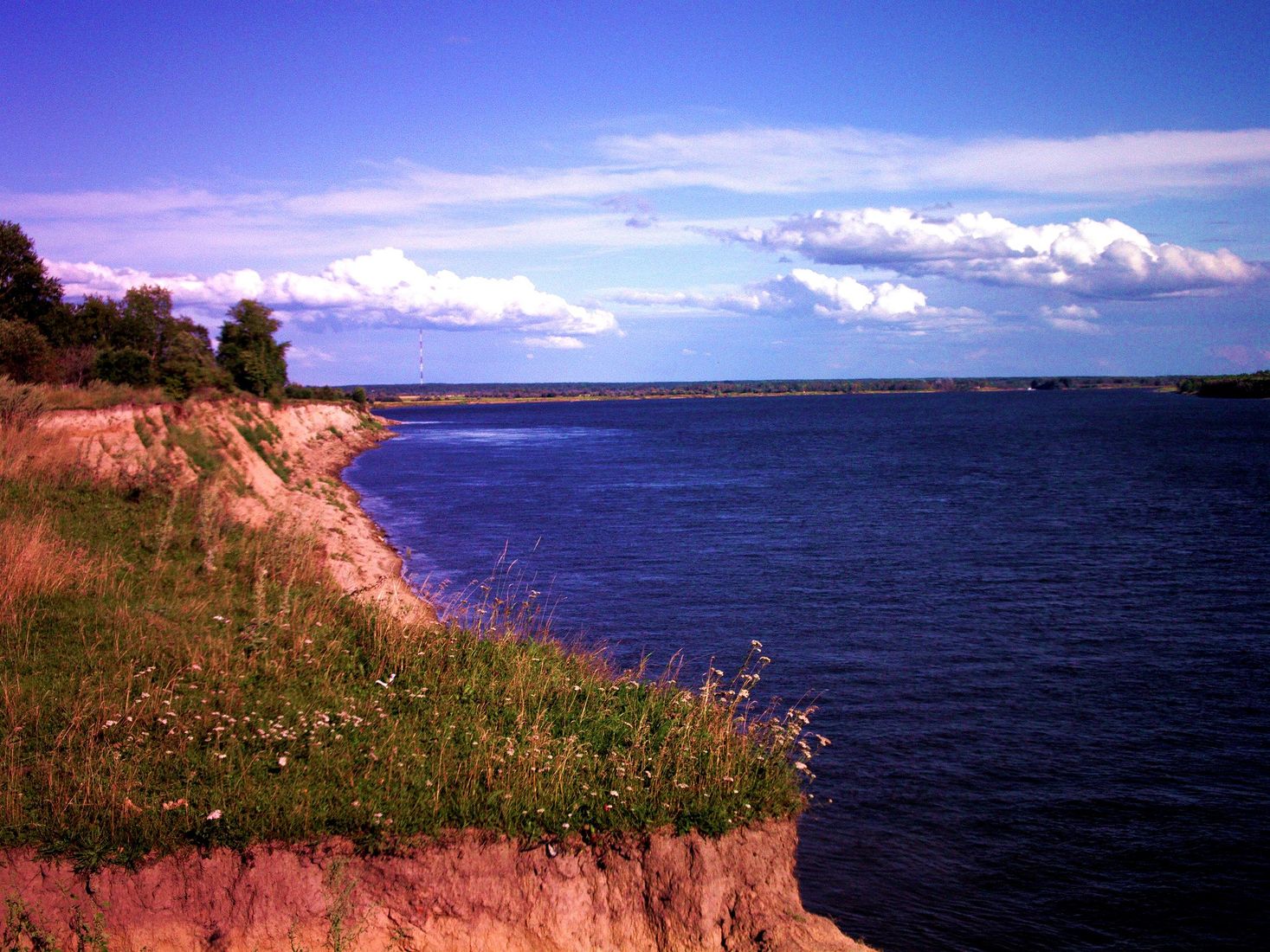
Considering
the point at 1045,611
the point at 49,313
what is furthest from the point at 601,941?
the point at 49,313

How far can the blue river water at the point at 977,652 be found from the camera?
35.6 ft

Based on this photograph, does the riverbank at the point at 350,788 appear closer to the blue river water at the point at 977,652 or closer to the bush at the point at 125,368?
the blue river water at the point at 977,652

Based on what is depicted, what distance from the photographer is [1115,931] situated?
10039 mm

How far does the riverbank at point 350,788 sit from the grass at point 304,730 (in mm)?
31

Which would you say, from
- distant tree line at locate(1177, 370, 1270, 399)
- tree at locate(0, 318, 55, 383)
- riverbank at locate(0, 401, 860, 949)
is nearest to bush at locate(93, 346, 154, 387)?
tree at locate(0, 318, 55, 383)

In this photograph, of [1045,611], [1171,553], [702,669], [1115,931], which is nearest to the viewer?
[1115,931]

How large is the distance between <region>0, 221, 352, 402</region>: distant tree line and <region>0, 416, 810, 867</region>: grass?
87.7ft

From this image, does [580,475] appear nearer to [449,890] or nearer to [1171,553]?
[1171,553]

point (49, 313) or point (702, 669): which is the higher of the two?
point (49, 313)

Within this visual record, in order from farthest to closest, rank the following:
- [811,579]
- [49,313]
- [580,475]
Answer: [580,475] < [49,313] < [811,579]

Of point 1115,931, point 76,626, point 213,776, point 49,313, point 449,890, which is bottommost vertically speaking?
point 1115,931

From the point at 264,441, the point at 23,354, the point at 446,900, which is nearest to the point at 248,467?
the point at 23,354

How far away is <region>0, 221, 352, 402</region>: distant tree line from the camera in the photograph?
119 feet

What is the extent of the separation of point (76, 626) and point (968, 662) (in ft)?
49.9
